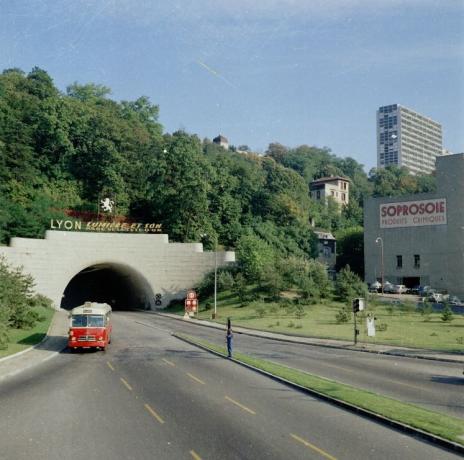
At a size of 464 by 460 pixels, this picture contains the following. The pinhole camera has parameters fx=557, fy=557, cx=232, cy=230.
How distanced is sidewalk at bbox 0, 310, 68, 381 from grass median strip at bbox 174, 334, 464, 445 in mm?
11859

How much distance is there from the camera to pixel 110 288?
313 ft

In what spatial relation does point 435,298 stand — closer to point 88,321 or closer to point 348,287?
point 348,287

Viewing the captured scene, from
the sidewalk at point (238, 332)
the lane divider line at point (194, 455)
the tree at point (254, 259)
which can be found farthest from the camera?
the tree at point (254, 259)

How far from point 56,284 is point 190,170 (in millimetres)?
29758

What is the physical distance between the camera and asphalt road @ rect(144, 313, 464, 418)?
20.0 metres

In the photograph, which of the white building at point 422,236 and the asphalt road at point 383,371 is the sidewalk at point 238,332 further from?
the white building at point 422,236

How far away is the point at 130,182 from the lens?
9900 cm

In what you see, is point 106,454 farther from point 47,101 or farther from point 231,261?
point 47,101

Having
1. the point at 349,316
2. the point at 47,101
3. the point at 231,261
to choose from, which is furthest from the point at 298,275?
the point at 47,101

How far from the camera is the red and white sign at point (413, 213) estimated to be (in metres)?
89.2

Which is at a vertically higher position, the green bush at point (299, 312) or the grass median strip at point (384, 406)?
the green bush at point (299, 312)

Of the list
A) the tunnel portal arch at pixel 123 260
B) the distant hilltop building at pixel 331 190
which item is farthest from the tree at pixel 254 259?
the distant hilltop building at pixel 331 190

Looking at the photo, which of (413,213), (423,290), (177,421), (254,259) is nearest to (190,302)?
(254,259)

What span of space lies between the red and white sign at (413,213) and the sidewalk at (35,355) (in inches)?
2542
